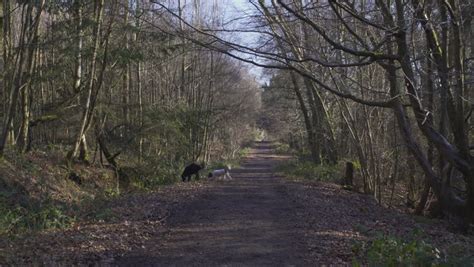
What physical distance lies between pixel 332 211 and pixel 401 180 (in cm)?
1210

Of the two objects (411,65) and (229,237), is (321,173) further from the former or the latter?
(229,237)

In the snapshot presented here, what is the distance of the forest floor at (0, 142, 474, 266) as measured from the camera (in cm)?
802

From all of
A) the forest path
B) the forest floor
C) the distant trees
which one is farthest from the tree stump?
the forest path

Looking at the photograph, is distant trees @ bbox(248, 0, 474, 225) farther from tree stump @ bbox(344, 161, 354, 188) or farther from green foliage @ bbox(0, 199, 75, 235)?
green foliage @ bbox(0, 199, 75, 235)

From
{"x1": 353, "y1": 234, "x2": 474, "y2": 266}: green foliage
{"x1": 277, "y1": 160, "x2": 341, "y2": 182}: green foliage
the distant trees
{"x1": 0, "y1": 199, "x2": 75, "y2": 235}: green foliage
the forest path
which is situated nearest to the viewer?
{"x1": 353, "y1": 234, "x2": 474, "y2": 266}: green foliage

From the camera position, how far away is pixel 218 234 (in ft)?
32.1

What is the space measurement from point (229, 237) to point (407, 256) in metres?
3.52

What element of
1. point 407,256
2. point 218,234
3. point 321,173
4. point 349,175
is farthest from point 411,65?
point 321,173

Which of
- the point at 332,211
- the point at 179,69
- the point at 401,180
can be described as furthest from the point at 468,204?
the point at 179,69

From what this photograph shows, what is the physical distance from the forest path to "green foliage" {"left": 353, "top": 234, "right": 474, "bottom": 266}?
113 centimetres

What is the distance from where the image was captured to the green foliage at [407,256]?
6412mm

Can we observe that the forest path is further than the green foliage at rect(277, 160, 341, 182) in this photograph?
No

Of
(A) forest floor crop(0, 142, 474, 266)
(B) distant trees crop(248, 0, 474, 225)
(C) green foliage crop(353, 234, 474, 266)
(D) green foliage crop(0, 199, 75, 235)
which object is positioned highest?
(B) distant trees crop(248, 0, 474, 225)

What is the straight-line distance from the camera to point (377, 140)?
66.1 ft
